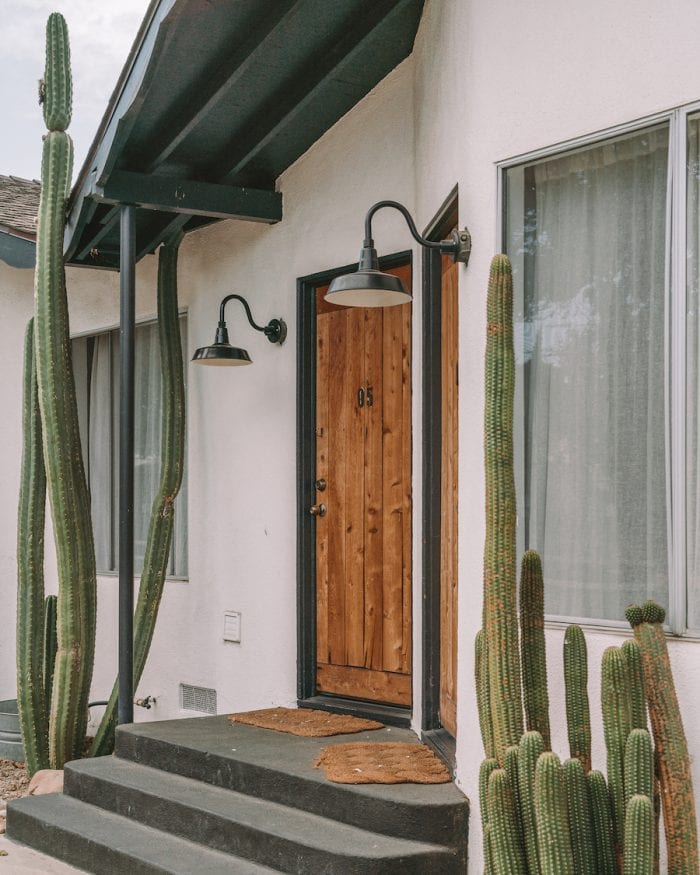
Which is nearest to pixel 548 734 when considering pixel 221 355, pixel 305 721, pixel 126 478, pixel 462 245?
pixel 462 245

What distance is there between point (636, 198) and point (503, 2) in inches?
38.6

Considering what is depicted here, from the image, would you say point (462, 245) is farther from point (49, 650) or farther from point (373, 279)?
point (49, 650)

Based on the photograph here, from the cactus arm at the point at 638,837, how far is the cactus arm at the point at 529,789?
25 cm

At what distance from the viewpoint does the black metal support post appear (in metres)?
5.43

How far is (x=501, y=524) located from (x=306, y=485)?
2844 mm

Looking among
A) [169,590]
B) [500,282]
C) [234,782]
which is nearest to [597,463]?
[500,282]

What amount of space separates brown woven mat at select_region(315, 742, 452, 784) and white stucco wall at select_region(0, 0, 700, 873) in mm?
221

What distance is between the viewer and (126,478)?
5488 millimetres

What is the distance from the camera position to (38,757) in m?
5.89

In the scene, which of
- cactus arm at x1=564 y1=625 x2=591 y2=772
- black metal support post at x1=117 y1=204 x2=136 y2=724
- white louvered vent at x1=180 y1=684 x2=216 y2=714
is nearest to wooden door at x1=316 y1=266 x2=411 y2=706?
white louvered vent at x1=180 y1=684 x2=216 y2=714

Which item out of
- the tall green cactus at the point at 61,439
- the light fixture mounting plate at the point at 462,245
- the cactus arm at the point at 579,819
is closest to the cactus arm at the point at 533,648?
the cactus arm at the point at 579,819

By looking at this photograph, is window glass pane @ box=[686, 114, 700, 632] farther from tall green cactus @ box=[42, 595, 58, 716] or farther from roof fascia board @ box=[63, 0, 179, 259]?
tall green cactus @ box=[42, 595, 58, 716]

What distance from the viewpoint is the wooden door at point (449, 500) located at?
4.63 m

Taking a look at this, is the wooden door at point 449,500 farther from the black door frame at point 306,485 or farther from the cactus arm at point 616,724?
the cactus arm at point 616,724
